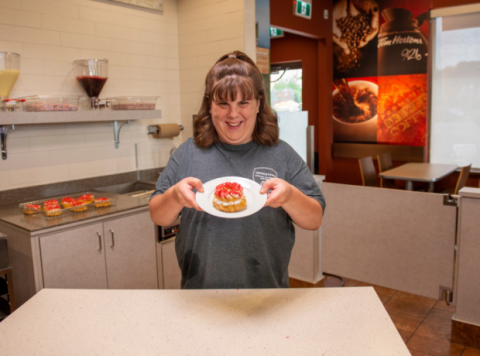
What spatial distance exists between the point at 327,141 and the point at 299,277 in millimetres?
3028

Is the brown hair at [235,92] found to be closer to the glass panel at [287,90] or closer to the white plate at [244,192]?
the white plate at [244,192]

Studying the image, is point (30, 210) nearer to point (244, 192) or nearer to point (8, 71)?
point (8, 71)

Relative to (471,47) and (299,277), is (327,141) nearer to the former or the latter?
(471,47)

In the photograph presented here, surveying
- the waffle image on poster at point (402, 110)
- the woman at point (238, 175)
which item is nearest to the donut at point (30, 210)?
the woman at point (238, 175)

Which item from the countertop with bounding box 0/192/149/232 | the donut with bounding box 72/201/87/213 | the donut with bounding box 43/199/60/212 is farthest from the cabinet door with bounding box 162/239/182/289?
the donut with bounding box 43/199/60/212

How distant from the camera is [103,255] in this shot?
2.52 m

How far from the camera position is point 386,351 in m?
1.01

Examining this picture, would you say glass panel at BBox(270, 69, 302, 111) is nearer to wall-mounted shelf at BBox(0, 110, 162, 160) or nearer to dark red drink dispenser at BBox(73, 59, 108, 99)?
wall-mounted shelf at BBox(0, 110, 162, 160)

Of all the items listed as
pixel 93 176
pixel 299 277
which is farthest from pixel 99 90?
pixel 299 277

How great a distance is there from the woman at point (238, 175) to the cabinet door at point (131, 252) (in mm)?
1280

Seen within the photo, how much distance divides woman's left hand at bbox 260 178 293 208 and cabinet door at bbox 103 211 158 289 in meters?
1.62

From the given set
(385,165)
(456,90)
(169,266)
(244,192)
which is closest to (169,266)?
(169,266)

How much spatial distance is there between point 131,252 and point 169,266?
357 mm

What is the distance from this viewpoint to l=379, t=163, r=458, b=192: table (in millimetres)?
4164
